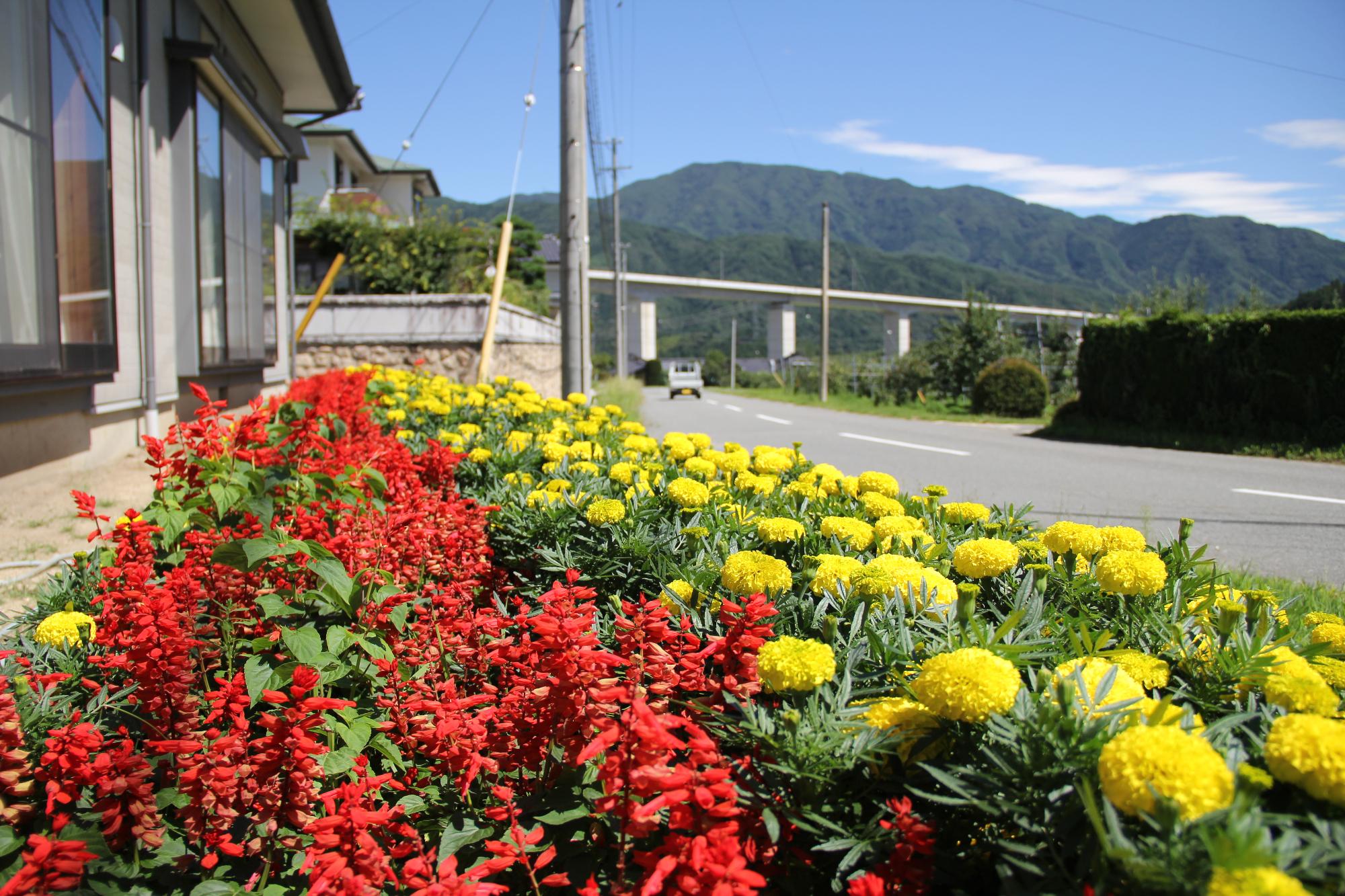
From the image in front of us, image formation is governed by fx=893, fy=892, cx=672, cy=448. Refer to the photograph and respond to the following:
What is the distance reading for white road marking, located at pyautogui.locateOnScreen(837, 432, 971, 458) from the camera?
38.4 ft

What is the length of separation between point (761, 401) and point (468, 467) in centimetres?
2958

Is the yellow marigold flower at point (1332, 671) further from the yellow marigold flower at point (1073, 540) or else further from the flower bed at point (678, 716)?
the yellow marigold flower at point (1073, 540)

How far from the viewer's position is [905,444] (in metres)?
13.0

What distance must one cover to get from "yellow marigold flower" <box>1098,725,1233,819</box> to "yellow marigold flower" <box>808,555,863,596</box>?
77 cm

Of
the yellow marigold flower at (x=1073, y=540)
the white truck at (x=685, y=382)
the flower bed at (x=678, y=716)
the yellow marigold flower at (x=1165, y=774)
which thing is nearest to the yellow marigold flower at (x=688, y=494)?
the flower bed at (x=678, y=716)

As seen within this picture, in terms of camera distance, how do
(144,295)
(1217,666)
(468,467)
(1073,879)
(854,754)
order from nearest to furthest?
(1073,879)
(854,754)
(1217,666)
(468,467)
(144,295)

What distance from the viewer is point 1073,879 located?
0.98 meters

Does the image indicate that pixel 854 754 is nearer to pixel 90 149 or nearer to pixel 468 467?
pixel 468 467

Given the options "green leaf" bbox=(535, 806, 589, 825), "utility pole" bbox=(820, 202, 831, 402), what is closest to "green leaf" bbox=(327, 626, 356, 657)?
"green leaf" bbox=(535, 806, 589, 825)

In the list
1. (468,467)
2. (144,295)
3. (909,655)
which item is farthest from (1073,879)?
(144,295)

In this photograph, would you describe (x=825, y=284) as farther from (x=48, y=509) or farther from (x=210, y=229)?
(x=48, y=509)

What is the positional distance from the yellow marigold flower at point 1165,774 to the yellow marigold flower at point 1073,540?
994mm

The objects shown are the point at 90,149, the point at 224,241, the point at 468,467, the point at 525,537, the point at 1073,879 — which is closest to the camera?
the point at 1073,879

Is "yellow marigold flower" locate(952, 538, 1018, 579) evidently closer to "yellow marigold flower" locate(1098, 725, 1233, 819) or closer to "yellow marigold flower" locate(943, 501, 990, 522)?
"yellow marigold flower" locate(943, 501, 990, 522)
